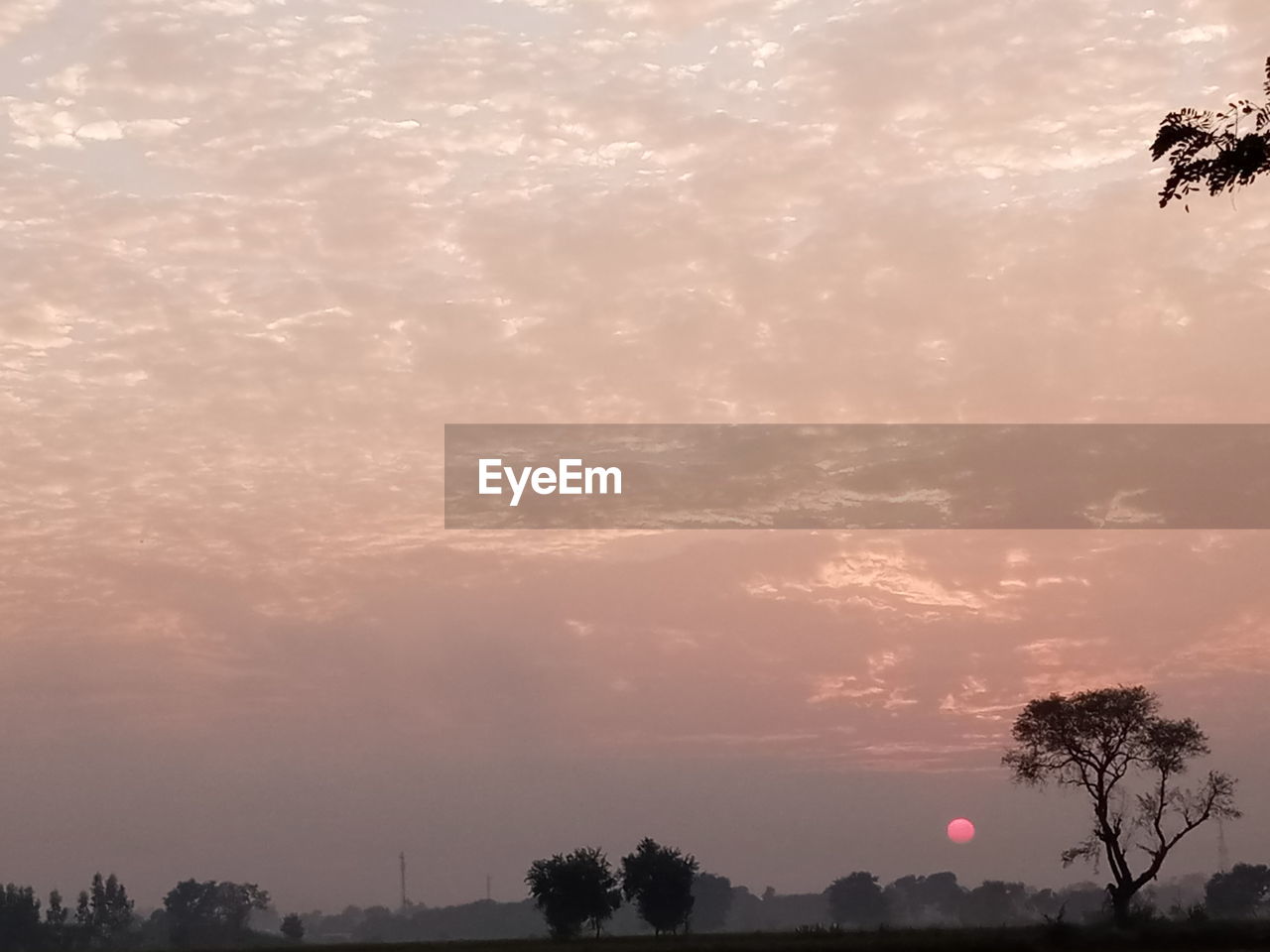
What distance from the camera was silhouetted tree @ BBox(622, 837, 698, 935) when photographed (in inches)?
5418

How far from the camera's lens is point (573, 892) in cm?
13525

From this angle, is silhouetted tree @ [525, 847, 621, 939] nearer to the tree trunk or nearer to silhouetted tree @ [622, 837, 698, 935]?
silhouetted tree @ [622, 837, 698, 935]

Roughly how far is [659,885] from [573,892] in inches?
356

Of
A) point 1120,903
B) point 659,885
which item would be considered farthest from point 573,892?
point 1120,903

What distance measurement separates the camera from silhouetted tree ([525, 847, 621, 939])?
13512 cm

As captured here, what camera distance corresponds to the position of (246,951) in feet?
336

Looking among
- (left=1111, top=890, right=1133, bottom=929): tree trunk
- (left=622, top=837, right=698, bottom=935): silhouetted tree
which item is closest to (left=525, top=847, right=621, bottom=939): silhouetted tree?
(left=622, top=837, right=698, bottom=935): silhouetted tree

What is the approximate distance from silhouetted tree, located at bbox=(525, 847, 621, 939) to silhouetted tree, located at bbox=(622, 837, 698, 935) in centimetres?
216

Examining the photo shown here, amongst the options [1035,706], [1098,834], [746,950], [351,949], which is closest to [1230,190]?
[746,950]

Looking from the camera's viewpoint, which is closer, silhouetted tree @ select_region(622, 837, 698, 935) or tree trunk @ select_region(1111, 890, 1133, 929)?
tree trunk @ select_region(1111, 890, 1133, 929)

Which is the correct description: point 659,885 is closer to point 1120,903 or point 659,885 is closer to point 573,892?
point 573,892

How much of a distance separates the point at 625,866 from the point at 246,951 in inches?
1847

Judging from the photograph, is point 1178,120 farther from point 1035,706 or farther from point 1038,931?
point 1035,706

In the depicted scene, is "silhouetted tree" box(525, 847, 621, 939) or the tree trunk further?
Result: "silhouetted tree" box(525, 847, 621, 939)
